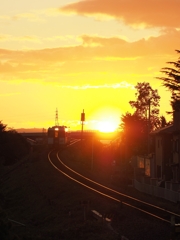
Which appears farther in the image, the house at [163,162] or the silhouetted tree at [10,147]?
the silhouetted tree at [10,147]

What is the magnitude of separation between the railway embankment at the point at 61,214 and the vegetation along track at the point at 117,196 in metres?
0.81

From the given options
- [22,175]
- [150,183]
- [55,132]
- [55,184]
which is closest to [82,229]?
[55,184]

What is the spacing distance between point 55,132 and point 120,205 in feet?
193

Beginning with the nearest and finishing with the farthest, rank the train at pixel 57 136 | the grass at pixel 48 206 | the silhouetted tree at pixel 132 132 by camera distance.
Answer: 1. the grass at pixel 48 206
2. the silhouetted tree at pixel 132 132
3. the train at pixel 57 136

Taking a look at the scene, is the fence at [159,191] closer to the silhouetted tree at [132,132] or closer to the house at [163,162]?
the house at [163,162]

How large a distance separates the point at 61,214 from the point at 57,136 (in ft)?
201

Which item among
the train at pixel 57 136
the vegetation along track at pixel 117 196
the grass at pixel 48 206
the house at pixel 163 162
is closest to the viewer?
the grass at pixel 48 206

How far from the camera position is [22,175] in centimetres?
6325

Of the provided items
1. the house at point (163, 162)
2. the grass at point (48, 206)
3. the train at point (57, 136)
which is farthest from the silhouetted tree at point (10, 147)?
the house at point (163, 162)

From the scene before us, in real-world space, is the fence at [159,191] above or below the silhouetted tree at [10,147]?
below

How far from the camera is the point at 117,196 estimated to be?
129ft

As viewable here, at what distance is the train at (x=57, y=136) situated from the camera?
89875 mm

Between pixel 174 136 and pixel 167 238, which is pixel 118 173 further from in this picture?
pixel 167 238

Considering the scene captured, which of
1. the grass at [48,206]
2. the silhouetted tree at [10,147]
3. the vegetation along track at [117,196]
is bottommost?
the grass at [48,206]
